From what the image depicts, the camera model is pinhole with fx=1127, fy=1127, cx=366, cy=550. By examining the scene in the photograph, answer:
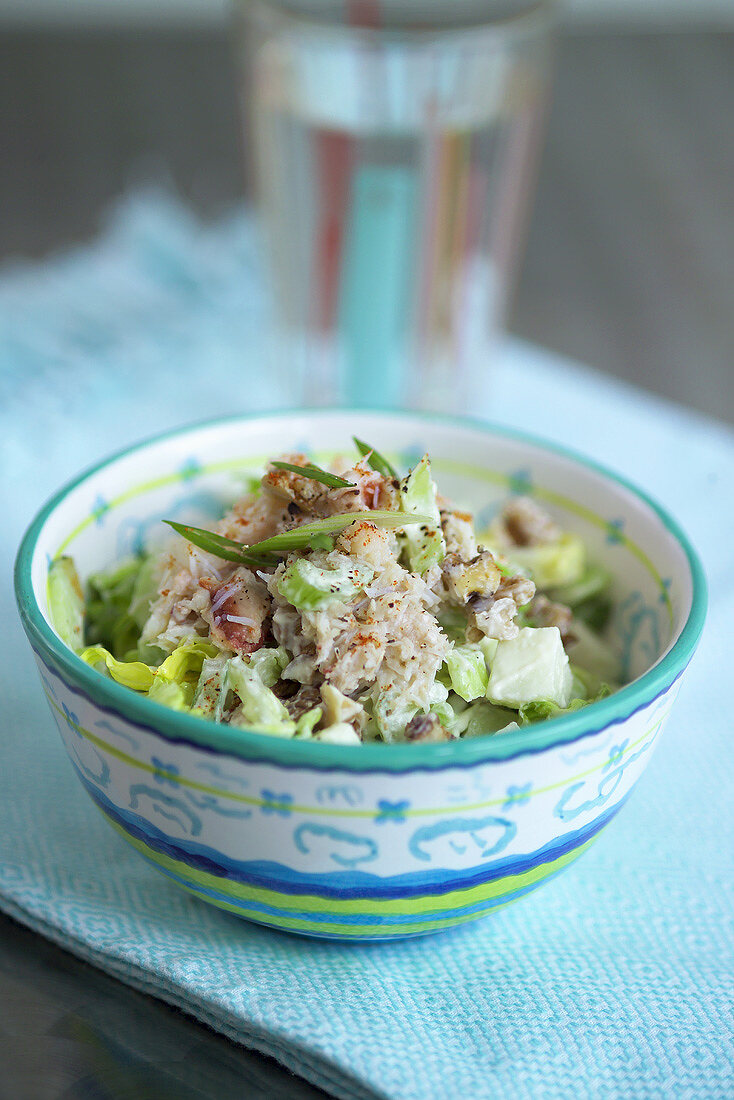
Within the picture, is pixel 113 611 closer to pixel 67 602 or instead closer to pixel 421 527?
pixel 67 602

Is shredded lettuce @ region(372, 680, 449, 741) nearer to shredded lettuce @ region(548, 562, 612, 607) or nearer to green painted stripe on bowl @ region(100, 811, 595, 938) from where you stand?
green painted stripe on bowl @ region(100, 811, 595, 938)

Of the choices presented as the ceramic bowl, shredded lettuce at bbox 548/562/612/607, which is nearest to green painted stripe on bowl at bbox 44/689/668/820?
the ceramic bowl

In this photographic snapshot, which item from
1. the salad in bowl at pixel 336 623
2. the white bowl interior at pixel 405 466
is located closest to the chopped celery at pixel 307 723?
the salad in bowl at pixel 336 623

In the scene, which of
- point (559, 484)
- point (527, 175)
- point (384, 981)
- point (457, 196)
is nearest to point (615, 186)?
point (527, 175)

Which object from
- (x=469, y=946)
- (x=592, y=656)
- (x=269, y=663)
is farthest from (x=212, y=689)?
(x=592, y=656)

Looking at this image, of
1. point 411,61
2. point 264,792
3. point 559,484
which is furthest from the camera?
point 411,61

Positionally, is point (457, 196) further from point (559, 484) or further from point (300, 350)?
point (559, 484)

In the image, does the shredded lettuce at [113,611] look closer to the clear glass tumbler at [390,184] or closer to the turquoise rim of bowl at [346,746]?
the turquoise rim of bowl at [346,746]
